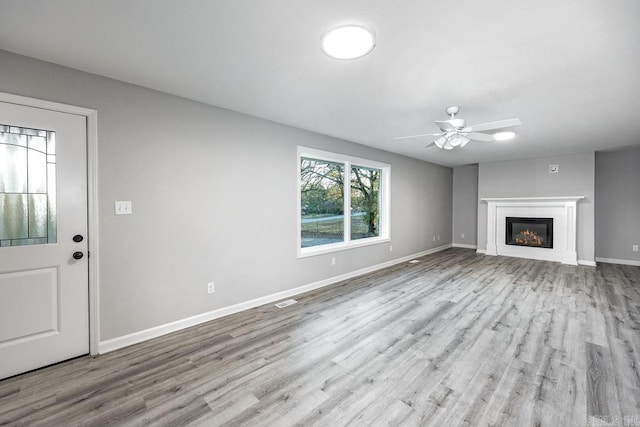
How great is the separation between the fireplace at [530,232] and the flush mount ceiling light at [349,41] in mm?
6724

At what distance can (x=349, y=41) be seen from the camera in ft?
6.30

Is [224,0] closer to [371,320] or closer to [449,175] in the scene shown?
[371,320]

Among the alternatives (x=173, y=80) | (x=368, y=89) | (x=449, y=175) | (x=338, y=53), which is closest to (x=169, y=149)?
(x=173, y=80)

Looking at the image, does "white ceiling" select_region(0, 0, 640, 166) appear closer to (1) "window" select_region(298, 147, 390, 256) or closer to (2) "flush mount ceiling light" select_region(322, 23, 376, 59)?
(2) "flush mount ceiling light" select_region(322, 23, 376, 59)

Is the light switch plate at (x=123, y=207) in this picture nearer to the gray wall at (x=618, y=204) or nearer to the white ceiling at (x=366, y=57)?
the white ceiling at (x=366, y=57)

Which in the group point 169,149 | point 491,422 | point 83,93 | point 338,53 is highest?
point 338,53

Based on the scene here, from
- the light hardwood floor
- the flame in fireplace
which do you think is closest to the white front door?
the light hardwood floor

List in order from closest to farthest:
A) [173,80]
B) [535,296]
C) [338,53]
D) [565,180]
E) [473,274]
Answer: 1. [338,53]
2. [173,80]
3. [535,296]
4. [473,274]
5. [565,180]

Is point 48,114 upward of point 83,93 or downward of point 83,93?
downward

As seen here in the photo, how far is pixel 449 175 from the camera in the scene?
824cm

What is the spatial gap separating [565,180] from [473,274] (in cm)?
340

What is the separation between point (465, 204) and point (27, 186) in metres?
9.01

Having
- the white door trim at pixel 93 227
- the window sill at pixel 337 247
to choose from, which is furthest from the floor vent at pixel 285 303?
the white door trim at pixel 93 227

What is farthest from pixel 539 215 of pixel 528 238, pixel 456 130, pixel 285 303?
pixel 285 303
